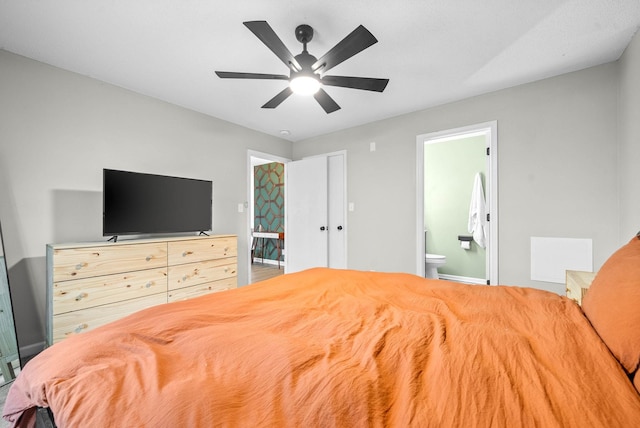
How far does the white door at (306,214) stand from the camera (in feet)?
14.1

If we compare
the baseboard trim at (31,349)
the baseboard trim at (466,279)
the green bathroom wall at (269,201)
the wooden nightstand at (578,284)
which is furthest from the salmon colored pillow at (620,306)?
the green bathroom wall at (269,201)

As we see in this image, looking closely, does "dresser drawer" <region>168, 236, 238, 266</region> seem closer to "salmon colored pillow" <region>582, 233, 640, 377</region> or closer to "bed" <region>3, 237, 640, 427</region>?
"bed" <region>3, 237, 640, 427</region>

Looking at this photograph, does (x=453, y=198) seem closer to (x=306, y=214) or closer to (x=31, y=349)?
(x=306, y=214)

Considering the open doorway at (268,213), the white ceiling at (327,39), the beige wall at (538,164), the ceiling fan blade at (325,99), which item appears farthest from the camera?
the open doorway at (268,213)

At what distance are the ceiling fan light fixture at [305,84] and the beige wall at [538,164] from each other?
6.54 feet

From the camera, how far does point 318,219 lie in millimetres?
4344

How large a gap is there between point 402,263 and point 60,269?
3423 millimetres

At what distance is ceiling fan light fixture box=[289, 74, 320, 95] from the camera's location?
6.18 ft

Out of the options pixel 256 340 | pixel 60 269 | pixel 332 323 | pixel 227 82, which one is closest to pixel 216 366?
pixel 256 340

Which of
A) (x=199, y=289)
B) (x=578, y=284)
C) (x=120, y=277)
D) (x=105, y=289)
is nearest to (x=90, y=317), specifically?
(x=105, y=289)

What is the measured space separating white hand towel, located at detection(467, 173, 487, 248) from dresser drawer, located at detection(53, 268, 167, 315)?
14.5ft

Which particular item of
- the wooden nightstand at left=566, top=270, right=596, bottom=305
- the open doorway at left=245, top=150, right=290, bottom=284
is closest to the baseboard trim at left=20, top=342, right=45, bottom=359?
the open doorway at left=245, top=150, right=290, bottom=284

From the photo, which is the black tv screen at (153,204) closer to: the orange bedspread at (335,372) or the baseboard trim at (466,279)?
the orange bedspread at (335,372)

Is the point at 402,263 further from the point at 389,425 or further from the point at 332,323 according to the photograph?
the point at 389,425
